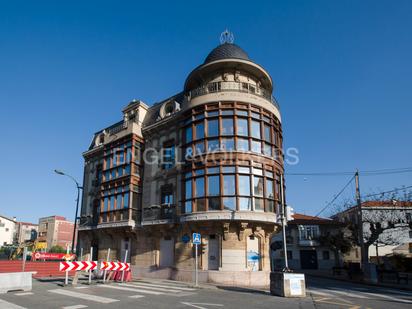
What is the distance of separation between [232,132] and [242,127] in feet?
2.74

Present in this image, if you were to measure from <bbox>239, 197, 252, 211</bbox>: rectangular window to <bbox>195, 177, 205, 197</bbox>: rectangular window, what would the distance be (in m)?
2.58

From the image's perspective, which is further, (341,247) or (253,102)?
(341,247)

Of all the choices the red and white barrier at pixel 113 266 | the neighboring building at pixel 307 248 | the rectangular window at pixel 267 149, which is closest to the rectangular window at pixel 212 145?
the rectangular window at pixel 267 149

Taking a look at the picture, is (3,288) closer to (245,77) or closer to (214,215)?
(214,215)

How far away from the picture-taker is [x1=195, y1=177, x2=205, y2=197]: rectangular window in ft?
67.3

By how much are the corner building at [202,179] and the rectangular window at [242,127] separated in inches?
2.9

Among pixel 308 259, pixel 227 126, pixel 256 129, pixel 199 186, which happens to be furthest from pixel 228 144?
pixel 308 259

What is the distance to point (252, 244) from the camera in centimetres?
1970

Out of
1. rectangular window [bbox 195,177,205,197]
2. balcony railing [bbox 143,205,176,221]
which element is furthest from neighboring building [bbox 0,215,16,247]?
rectangular window [bbox 195,177,205,197]

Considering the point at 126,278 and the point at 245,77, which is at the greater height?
the point at 245,77

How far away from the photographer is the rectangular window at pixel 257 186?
20078mm

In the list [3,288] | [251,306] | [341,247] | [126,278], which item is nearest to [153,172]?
[126,278]

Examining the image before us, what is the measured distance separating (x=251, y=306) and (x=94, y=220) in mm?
22409

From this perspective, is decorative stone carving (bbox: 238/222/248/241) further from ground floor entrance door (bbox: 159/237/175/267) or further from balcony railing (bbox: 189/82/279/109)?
balcony railing (bbox: 189/82/279/109)
